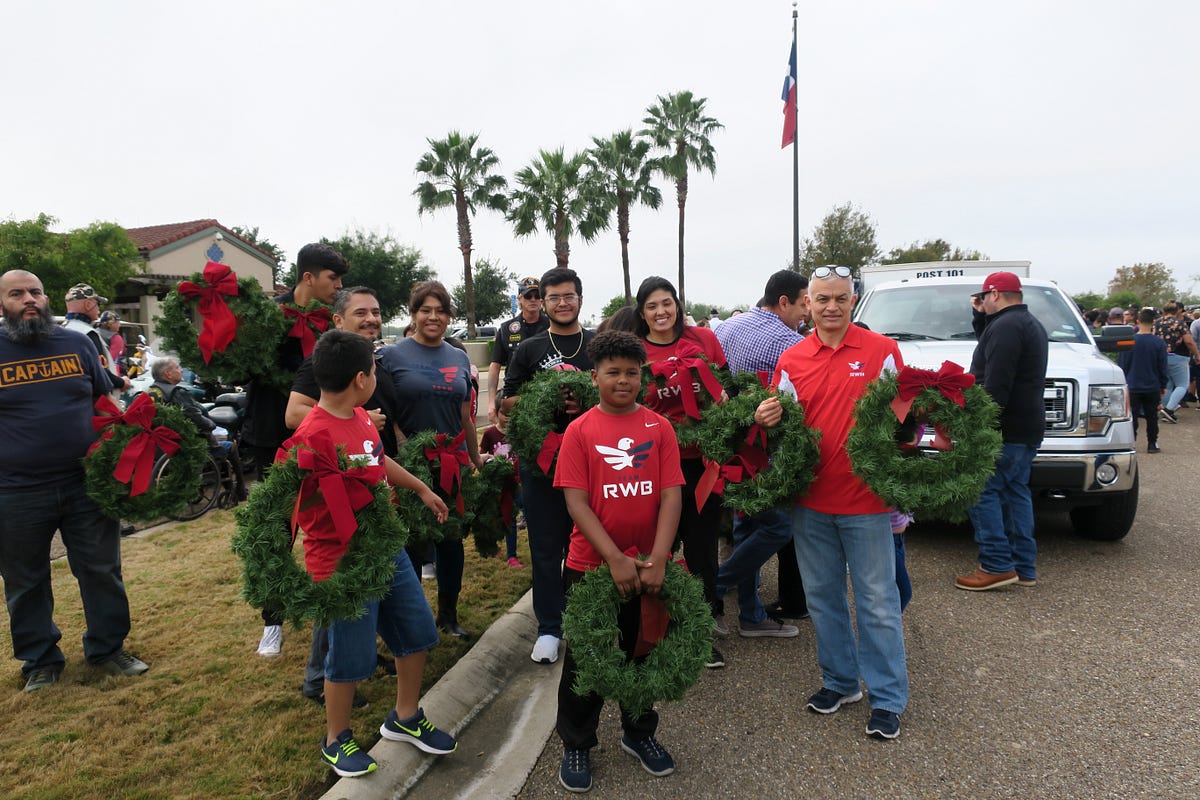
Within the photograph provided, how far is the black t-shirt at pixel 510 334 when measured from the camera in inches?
257

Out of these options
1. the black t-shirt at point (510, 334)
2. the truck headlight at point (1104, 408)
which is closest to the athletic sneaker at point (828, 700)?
the truck headlight at point (1104, 408)

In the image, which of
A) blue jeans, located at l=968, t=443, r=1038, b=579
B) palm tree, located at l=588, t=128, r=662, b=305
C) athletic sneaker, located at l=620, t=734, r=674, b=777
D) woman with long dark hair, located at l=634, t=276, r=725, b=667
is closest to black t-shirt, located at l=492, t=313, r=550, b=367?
woman with long dark hair, located at l=634, t=276, r=725, b=667

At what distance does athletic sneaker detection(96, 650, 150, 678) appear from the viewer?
156 inches

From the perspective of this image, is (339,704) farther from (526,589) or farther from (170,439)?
(526,589)

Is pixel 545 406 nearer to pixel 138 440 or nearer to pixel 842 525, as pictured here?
pixel 842 525

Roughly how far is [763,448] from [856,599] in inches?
33.8

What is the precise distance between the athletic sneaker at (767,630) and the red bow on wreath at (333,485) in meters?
2.64

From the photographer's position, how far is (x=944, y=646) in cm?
415

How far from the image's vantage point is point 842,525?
3287 millimetres

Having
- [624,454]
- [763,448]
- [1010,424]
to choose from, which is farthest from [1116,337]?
[624,454]

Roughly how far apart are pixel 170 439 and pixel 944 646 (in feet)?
15.1

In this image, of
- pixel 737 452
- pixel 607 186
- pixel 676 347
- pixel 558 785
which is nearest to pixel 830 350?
pixel 737 452

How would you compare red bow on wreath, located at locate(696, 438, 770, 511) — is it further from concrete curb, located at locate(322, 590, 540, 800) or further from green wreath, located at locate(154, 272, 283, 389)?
green wreath, located at locate(154, 272, 283, 389)

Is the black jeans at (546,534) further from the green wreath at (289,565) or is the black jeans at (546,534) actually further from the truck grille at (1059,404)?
the truck grille at (1059,404)
